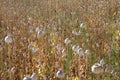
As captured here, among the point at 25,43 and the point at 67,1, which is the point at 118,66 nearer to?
the point at 25,43

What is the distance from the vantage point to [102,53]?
142 inches

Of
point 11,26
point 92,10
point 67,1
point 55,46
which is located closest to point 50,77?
point 55,46

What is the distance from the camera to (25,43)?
13.1 feet

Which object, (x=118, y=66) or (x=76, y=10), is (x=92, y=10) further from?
(x=118, y=66)

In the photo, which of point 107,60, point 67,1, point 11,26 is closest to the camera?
point 107,60

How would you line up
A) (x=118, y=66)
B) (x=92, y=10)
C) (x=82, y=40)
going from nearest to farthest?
(x=118, y=66), (x=82, y=40), (x=92, y=10)

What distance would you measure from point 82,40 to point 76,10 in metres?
2.28

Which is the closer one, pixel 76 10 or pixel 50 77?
pixel 50 77

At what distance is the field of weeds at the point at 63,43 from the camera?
293 centimetres

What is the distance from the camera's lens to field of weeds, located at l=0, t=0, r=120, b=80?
115 inches

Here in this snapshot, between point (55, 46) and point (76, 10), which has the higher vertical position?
point (55, 46)

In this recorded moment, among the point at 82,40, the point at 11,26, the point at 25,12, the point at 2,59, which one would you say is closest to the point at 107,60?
the point at 82,40

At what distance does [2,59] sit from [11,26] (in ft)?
5.70

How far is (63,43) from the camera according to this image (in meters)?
3.75
